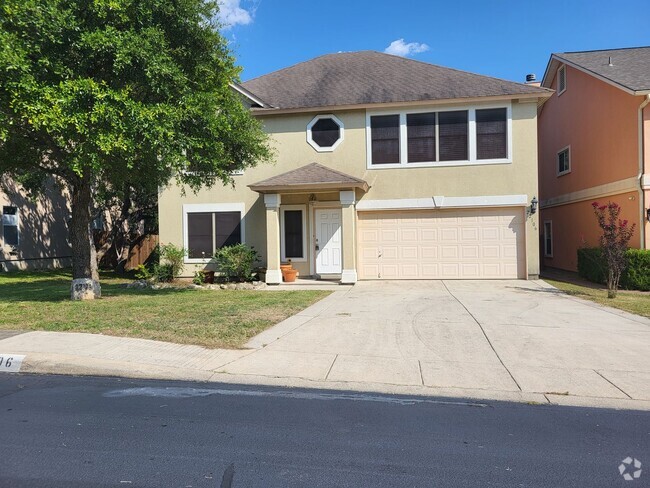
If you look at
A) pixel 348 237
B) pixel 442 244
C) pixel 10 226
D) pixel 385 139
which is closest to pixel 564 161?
pixel 442 244

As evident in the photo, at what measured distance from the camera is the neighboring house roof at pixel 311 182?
14.4 m

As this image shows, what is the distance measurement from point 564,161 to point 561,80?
3429 millimetres

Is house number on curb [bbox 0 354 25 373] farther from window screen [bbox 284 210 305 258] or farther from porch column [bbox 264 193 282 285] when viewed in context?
window screen [bbox 284 210 305 258]

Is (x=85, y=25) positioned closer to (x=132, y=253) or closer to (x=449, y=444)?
(x=449, y=444)

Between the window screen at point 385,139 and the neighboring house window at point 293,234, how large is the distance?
126 inches

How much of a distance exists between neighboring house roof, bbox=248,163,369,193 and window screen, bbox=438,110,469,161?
290 centimetres

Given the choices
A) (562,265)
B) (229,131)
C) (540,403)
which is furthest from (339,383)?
(562,265)

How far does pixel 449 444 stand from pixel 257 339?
409 centimetres

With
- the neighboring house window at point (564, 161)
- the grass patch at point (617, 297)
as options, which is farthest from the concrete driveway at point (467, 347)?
the neighboring house window at point (564, 161)

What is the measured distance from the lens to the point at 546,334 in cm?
771

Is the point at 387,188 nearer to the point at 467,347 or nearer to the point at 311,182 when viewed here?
the point at 311,182

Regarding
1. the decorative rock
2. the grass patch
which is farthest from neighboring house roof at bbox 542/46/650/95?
the decorative rock

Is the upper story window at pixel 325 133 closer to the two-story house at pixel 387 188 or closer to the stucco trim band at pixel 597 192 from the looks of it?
the two-story house at pixel 387 188

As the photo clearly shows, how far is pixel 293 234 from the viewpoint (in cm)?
1634
